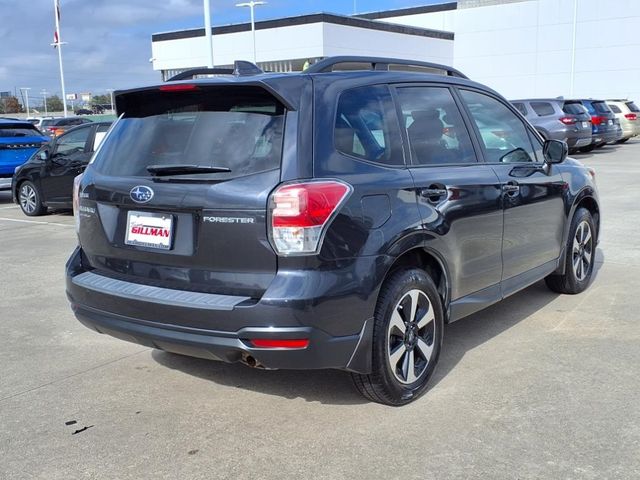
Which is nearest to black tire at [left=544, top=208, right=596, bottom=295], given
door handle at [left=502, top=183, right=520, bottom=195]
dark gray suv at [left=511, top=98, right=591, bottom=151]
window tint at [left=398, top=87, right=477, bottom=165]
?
door handle at [left=502, top=183, right=520, bottom=195]

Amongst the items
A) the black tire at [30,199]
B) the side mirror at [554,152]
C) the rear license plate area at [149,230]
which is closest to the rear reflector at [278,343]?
the rear license plate area at [149,230]

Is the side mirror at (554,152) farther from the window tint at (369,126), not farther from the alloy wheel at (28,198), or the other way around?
the alloy wheel at (28,198)

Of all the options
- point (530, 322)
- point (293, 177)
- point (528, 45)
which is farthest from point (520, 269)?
point (528, 45)

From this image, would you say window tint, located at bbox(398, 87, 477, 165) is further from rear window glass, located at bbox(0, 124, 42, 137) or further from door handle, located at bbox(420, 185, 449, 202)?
rear window glass, located at bbox(0, 124, 42, 137)

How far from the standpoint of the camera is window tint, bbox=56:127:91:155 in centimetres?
1166

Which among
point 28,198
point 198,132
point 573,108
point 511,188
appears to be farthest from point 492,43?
point 198,132

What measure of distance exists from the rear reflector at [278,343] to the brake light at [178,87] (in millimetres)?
1403

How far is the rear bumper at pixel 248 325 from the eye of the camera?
10.5 ft

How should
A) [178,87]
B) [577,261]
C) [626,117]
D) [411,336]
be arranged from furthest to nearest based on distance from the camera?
[626,117] → [577,261] → [411,336] → [178,87]

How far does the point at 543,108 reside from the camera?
20984 mm

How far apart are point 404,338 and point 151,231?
150cm

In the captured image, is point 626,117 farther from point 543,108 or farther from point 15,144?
point 15,144

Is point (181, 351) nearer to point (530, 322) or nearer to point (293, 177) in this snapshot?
point (293, 177)

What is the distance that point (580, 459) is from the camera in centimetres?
318
